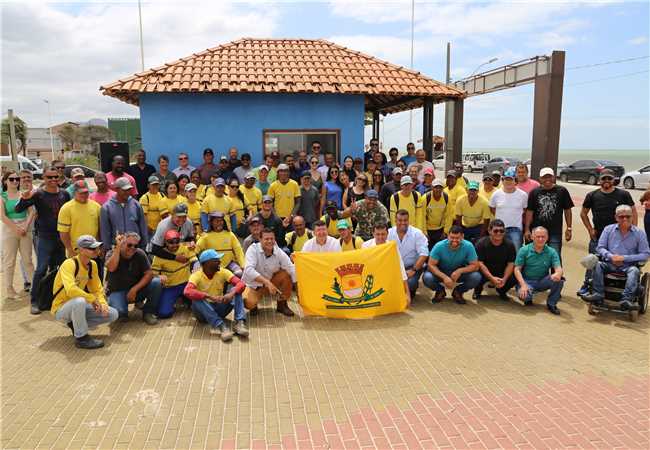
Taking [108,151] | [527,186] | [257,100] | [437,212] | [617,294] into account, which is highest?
[257,100]

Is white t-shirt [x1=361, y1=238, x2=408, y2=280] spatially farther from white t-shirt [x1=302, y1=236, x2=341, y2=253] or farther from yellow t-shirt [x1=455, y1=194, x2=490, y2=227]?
yellow t-shirt [x1=455, y1=194, x2=490, y2=227]

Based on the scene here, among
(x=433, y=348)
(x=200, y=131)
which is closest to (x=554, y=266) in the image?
(x=433, y=348)

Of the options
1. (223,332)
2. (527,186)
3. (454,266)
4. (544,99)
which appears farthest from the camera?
(544,99)

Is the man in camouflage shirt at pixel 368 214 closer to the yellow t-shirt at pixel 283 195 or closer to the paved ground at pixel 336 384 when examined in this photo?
the yellow t-shirt at pixel 283 195

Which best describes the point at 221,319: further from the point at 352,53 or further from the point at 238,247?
the point at 352,53

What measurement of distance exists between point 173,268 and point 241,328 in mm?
1497

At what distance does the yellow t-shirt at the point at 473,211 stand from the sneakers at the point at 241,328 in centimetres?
417

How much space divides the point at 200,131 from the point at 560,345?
873 centimetres

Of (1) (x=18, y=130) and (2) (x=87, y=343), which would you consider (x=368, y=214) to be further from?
(1) (x=18, y=130)

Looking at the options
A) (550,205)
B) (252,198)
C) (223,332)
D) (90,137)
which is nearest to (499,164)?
(550,205)

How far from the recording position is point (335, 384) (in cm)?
457

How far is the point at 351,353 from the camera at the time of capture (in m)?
5.29

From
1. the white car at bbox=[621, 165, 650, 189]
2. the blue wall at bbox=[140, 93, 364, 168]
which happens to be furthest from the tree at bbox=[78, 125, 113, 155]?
the white car at bbox=[621, 165, 650, 189]

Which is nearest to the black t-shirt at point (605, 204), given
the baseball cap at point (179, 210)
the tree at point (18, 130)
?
the baseball cap at point (179, 210)
